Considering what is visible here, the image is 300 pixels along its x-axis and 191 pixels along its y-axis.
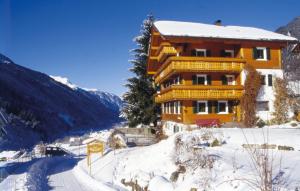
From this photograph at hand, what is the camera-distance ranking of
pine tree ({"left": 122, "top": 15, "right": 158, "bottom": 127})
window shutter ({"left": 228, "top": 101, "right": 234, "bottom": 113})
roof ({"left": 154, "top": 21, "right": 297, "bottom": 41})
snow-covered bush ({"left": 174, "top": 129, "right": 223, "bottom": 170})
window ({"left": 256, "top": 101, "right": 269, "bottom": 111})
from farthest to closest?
pine tree ({"left": 122, "top": 15, "right": 158, "bottom": 127}), window shutter ({"left": 228, "top": 101, "right": 234, "bottom": 113}), window ({"left": 256, "top": 101, "right": 269, "bottom": 111}), roof ({"left": 154, "top": 21, "right": 297, "bottom": 41}), snow-covered bush ({"left": 174, "top": 129, "right": 223, "bottom": 170})

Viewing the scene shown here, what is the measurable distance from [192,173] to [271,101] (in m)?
19.9

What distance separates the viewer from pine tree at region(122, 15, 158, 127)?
41719mm

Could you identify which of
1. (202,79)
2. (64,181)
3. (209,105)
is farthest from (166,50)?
(64,181)

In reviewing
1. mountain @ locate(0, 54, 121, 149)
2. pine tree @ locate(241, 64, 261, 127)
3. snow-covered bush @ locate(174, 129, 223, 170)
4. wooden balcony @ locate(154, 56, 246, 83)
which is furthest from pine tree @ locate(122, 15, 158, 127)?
mountain @ locate(0, 54, 121, 149)

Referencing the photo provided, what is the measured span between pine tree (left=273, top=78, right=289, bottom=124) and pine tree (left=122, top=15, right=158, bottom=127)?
598 inches

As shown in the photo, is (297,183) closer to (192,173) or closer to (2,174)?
(192,173)

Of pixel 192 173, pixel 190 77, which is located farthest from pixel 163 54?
pixel 192 173

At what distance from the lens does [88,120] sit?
646 feet

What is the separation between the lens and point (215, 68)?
103ft

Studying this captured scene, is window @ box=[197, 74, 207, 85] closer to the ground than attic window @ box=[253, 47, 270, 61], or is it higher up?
closer to the ground

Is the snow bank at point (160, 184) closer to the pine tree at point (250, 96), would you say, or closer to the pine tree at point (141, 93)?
the pine tree at point (250, 96)

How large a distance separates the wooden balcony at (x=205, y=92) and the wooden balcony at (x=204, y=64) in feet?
5.46

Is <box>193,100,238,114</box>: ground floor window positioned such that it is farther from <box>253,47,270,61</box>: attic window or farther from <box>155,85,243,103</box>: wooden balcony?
<box>253,47,270,61</box>: attic window

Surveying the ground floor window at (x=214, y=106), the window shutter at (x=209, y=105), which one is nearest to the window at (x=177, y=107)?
the ground floor window at (x=214, y=106)
